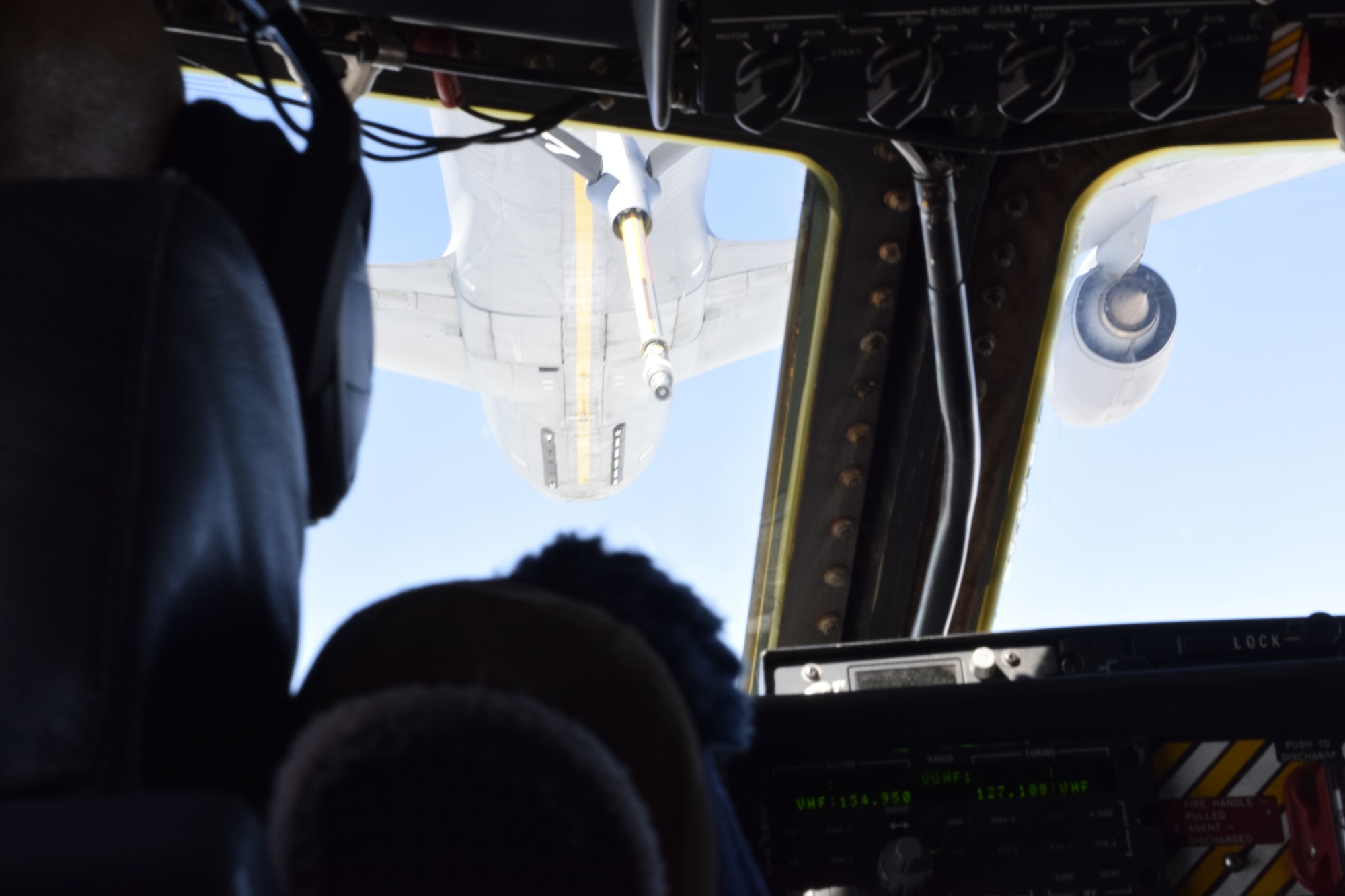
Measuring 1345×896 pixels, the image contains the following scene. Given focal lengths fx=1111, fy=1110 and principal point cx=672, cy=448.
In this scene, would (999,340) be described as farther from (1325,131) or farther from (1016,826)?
(1016,826)

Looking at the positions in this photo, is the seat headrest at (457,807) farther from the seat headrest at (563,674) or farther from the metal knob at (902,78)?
the metal knob at (902,78)

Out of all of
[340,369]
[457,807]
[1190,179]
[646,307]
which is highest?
[1190,179]

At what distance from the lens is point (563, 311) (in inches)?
161

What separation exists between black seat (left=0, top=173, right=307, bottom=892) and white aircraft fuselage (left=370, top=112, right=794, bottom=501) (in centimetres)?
258

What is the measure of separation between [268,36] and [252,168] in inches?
8.7

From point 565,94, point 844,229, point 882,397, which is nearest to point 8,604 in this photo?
point 565,94

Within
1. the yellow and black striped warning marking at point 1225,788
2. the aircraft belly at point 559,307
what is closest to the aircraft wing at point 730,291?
the aircraft belly at point 559,307

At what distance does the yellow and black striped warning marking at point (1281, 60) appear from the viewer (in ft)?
4.00

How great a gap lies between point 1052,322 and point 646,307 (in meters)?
0.79

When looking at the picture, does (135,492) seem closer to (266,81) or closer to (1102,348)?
(266,81)

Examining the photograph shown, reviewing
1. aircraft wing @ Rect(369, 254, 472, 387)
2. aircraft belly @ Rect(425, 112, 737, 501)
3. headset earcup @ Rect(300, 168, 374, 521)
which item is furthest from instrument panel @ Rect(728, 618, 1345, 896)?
aircraft wing @ Rect(369, 254, 472, 387)

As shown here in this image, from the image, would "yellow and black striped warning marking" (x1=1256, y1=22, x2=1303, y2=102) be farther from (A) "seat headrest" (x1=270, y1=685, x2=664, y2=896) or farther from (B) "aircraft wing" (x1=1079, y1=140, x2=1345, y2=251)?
(A) "seat headrest" (x1=270, y1=685, x2=664, y2=896)

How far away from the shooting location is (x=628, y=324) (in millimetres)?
3639

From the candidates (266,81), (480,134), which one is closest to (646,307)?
(480,134)
